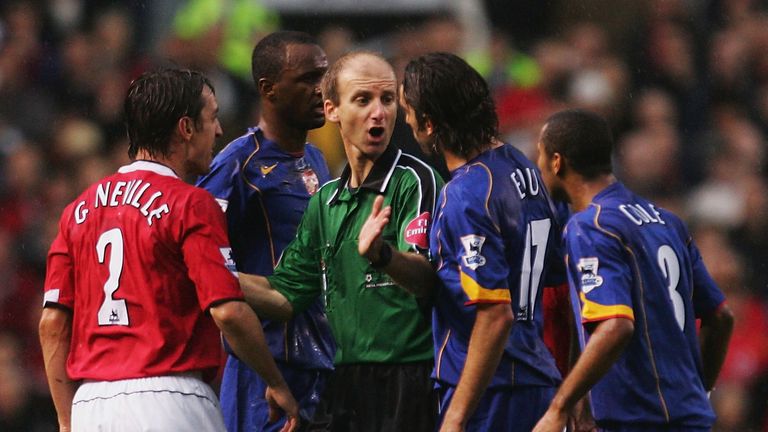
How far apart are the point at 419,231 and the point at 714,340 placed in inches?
49.3

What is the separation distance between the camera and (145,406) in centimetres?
434

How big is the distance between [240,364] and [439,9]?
21.1 ft

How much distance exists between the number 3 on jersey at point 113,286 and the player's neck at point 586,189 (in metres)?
1.61

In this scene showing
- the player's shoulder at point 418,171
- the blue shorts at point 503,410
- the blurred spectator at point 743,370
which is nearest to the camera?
the blue shorts at point 503,410

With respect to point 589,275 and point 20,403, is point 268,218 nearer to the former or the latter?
point 589,275

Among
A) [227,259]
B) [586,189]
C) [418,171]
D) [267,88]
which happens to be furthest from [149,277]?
[586,189]

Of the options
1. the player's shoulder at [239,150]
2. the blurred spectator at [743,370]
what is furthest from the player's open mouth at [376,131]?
the blurred spectator at [743,370]

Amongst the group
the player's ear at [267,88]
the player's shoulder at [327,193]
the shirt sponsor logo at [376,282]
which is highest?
the player's ear at [267,88]

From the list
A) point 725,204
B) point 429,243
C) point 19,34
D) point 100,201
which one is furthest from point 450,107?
point 19,34

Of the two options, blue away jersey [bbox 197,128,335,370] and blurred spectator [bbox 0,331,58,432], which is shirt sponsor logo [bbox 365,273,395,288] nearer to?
blue away jersey [bbox 197,128,335,370]

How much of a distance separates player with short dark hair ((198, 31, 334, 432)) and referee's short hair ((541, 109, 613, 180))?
1.17m

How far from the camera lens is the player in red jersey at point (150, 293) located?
14.3 ft

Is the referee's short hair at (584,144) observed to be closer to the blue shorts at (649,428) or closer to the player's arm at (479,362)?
the player's arm at (479,362)

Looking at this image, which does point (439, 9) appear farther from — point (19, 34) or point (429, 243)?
point (429, 243)
